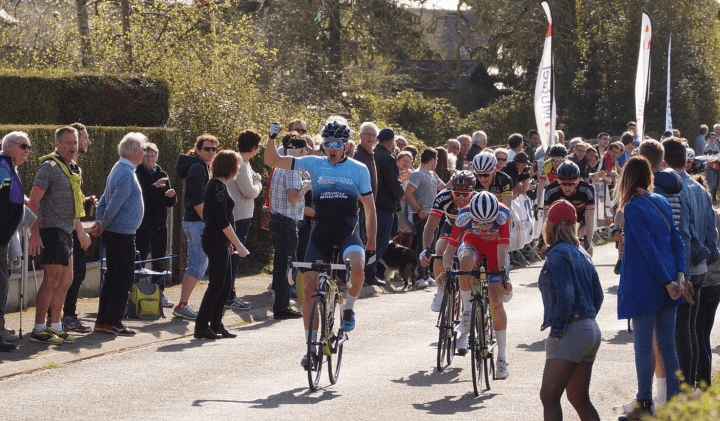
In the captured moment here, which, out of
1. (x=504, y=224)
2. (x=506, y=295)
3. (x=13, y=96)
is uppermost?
(x=13, y=96)

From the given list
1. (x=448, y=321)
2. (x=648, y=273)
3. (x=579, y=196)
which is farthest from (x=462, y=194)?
(x=648, y=273)

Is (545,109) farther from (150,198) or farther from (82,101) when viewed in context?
(150,198)

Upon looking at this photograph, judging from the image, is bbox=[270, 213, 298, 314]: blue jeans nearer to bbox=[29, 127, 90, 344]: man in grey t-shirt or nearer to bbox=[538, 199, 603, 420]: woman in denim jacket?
bbox=[29, 127, 90, 344]: man in grey t-shirt

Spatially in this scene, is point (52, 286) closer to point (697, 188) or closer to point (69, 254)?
point (69, 254)

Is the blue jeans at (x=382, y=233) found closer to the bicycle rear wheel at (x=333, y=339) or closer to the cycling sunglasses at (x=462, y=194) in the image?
the cycling sunglasses at (x=462, y=194)

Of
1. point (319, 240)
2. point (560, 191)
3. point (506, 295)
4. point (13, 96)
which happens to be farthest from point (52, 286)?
point (13, 96)

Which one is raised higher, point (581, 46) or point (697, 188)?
point (581, 46)

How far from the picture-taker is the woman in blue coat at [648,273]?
27.1ft

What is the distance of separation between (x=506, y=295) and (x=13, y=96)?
9867 millimetres

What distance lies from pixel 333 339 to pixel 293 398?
2.69 ft

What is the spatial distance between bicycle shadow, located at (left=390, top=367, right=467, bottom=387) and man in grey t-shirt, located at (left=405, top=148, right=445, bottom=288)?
6.29 metres

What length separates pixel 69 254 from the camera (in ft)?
37.6

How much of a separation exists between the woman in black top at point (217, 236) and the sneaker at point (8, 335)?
183 centimetres

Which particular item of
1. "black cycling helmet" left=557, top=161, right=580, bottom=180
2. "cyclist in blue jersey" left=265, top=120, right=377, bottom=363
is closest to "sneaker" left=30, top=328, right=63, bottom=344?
"cyclist in blue jersey" left=265, top=120, right=377, bottom=363
